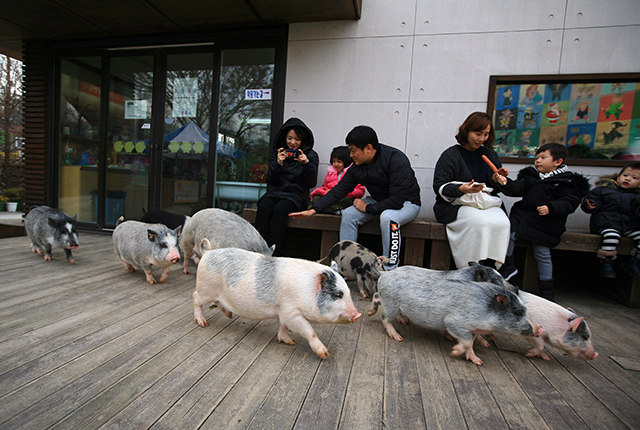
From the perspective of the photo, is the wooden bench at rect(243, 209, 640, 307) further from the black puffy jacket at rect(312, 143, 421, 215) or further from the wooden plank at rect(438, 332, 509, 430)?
the wooden plank at rect(438, 332, 509, 430)

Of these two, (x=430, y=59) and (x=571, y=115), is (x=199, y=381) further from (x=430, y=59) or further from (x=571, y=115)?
(x=571, y=115)

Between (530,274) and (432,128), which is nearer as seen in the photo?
(530,274)

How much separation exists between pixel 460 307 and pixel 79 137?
20.7ft

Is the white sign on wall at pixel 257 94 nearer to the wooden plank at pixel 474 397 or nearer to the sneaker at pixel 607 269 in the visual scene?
the wooden plank at pixel 474 397

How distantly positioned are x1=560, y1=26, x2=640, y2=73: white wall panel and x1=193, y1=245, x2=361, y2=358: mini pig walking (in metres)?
4.02

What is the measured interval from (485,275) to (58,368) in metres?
2.39

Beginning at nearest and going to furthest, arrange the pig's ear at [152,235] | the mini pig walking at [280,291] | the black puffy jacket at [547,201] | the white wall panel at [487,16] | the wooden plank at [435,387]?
the wooden plank at [435,387]
the mini pig walking at [280,291]
the pig's ear at [152,235]
the black puffy jacket at [547,201]
the white wall panel at [487,16]

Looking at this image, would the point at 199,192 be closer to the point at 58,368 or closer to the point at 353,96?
the point at 353,96

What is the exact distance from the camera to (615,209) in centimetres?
301

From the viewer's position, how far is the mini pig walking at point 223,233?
2471 mm

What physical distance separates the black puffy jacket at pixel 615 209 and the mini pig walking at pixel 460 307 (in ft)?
6.65

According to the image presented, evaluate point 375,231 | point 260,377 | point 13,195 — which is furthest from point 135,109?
point 13,195

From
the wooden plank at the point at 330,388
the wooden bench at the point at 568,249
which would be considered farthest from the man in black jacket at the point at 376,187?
the wooden plank at the point at 330,388

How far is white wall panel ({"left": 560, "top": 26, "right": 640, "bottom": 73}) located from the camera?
3621 millimetres
